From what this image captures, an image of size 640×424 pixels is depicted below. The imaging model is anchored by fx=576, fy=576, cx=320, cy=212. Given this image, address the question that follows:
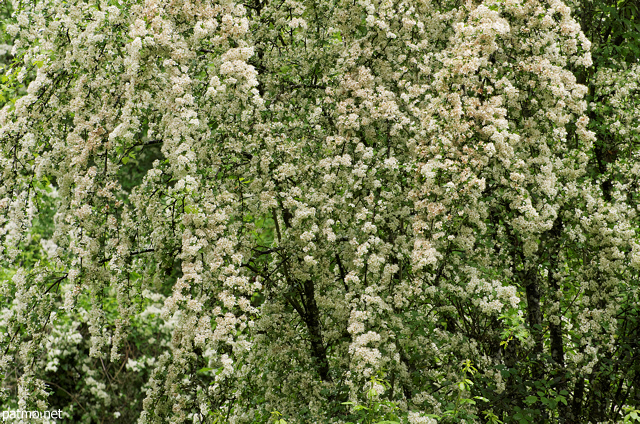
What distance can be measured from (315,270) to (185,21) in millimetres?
2060

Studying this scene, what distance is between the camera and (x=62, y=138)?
4574mm

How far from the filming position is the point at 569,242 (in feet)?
16.3

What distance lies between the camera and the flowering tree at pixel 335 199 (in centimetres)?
365

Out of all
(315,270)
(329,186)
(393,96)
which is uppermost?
(393,96)

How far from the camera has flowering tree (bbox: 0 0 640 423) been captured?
3646 mm

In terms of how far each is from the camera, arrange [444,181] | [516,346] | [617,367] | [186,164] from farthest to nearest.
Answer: [516,346] < [617,367] < [444,181] < [186,164]

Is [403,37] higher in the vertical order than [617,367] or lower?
higher

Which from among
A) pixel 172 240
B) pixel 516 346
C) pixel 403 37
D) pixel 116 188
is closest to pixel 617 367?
pixel 516 346

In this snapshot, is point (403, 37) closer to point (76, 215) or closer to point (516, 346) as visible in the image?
point (76, 215)

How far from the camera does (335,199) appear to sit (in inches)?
165

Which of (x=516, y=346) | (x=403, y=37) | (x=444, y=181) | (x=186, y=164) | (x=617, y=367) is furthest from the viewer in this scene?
(x=516, y=346)

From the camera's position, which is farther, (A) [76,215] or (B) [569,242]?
(B) [569,242]

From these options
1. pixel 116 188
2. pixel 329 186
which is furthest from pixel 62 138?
pixel 329 186

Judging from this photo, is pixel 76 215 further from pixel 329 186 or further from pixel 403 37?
pixel 403 37
